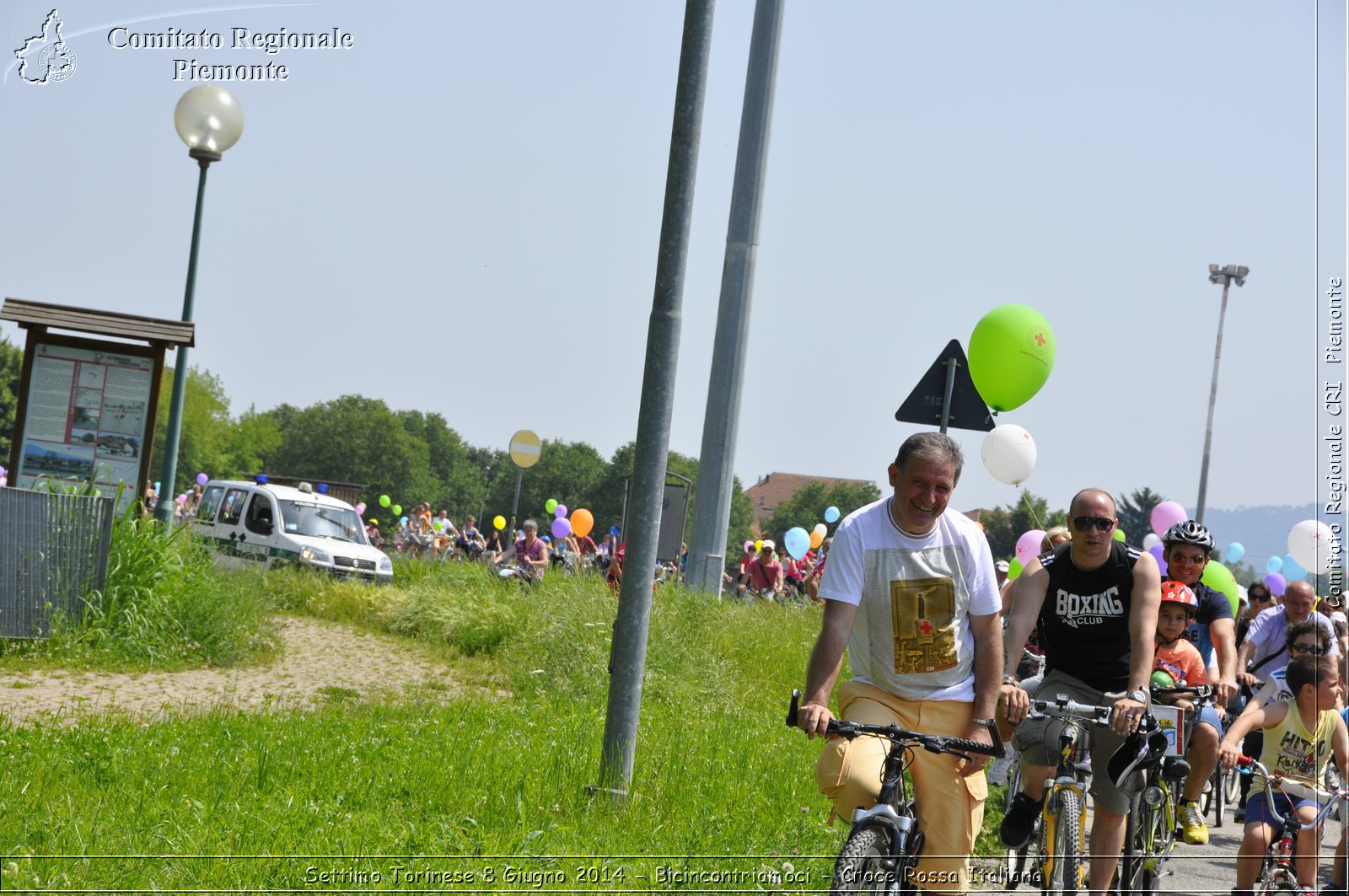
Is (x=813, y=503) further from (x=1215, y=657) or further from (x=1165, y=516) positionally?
(x=1215, y=657)

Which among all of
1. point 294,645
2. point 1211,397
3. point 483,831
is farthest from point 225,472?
point 483,831

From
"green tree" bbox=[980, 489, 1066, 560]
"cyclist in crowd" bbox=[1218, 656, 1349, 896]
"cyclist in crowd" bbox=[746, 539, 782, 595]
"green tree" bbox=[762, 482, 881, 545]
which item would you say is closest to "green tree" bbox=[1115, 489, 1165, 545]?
"green tree" bbox=[980, 489, 1066, 560]

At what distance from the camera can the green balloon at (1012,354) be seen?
984cm

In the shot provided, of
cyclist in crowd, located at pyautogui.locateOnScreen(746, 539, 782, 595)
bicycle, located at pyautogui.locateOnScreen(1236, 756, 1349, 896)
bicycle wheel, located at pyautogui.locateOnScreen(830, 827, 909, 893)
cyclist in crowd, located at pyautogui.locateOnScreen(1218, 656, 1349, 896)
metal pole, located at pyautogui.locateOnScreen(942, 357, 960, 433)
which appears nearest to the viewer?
bicycle wheel, located at pyautogui.locateOnScreen(830, 827, 909, 893)

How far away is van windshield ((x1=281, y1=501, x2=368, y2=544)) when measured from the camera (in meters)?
21.3

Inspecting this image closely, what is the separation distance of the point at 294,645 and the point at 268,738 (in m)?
6.31

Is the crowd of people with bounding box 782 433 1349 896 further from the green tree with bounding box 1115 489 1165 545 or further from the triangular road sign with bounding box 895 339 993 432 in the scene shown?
the green tree with bounding box 1115 489 1165 545

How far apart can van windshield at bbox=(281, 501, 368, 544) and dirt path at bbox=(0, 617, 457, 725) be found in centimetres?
741

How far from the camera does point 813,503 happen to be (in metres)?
110

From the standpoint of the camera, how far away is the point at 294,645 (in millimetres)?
13383

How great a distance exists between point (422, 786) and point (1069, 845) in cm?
296

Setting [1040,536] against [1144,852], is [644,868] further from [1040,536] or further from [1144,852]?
[1040,536]

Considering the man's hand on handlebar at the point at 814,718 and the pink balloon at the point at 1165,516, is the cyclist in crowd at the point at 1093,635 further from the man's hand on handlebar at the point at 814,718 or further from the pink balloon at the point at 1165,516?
the pink balloon at the point at 1165,516

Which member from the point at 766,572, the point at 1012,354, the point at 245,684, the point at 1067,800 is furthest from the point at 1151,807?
the point at 766,572
